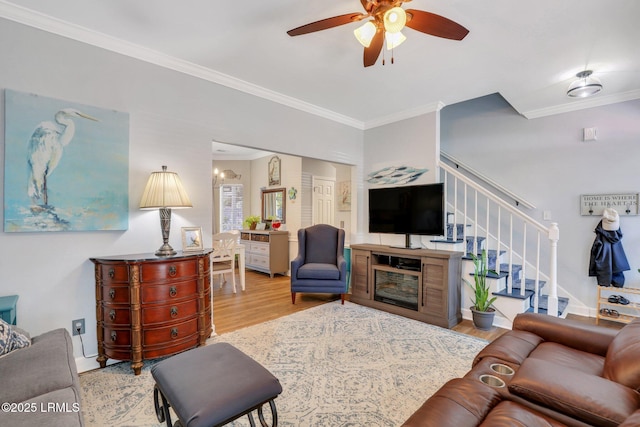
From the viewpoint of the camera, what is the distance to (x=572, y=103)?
3.77m

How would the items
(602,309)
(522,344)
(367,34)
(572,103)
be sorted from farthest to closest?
(572,103), (602,309), (367,34), (522,344)

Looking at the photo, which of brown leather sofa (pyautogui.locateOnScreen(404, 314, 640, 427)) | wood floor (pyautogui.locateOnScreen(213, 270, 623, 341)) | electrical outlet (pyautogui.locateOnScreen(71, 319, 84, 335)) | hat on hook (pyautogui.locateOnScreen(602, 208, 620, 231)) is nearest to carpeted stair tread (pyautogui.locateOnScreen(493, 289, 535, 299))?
wood floor (pyautogui.locateOnScreen(213, 270, 623, 341))

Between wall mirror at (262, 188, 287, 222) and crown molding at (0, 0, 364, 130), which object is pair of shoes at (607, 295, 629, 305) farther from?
wall mirror at (262, 188, 287, 222)

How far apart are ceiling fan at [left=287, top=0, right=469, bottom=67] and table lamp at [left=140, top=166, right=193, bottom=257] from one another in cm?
156

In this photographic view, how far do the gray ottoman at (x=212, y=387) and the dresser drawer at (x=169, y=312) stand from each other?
791 mm

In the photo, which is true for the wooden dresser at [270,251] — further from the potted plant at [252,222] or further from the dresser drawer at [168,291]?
the dresser drawer at [168,291]

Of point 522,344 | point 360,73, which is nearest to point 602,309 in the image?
point 522,344

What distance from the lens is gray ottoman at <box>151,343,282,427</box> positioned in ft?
4.11

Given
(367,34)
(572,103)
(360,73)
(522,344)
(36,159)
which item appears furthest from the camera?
(572,103)

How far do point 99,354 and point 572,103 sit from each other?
5755mm

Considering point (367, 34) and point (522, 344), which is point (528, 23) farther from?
point (522, 344)

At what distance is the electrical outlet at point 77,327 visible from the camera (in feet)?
7.77

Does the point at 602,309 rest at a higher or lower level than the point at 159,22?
lower

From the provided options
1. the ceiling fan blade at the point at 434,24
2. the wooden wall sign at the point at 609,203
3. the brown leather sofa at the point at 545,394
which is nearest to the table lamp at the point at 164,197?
the ceiling fan blade at the point at 434,24
